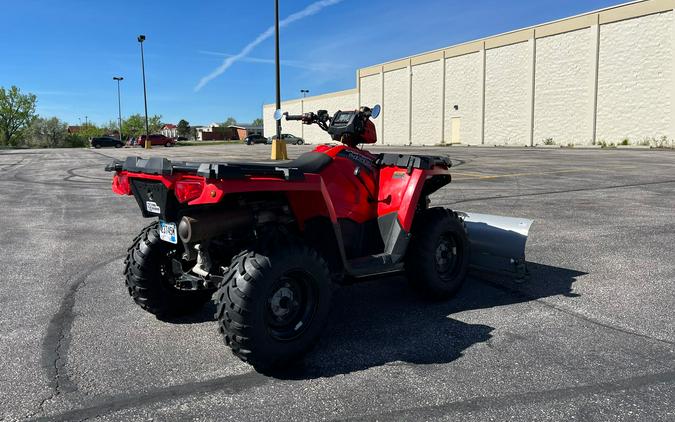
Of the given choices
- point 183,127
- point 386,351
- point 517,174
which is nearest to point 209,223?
point 386,351

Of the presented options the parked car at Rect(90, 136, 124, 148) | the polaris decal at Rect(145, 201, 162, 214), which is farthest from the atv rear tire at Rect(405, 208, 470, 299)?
the parked car at Rect(90, 136, 124, 148)

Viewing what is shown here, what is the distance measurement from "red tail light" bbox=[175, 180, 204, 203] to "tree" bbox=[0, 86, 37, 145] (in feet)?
355

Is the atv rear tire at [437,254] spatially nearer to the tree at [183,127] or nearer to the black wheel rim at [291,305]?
the black wheel rim at [291,305]

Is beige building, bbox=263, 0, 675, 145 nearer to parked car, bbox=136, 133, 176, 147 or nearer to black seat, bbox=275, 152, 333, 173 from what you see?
parked car, bbox=136, 133, 176, 147

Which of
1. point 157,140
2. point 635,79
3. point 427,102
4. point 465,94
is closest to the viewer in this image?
point 635,79

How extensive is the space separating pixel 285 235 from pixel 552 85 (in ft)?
140

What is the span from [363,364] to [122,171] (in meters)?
2.16

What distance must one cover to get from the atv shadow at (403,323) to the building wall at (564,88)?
123 ft

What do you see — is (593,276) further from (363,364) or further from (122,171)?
(122,171)

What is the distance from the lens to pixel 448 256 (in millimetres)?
4824

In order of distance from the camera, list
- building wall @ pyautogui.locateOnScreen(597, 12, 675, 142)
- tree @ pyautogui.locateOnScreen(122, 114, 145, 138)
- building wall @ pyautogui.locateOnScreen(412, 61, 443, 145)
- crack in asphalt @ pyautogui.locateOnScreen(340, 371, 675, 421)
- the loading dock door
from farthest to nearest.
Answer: tree @ pyautogui.locateOnScreen(122, 114, 145, 138) → building wall @ pyautogui.locateOnScreen(412, 61, 443, 145) → the loading dock door → building wall @ pyautogui.locateOnScreen(597, 12, 675, 142) → crack in asphalt @ pyautogui.locateOnScreen(340, 371, 675, 421)

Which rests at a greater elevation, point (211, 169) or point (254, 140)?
point (254, 140)

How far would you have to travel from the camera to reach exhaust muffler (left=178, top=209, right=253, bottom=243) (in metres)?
3.24

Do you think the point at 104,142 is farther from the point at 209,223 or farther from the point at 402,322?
the point at 209,223
